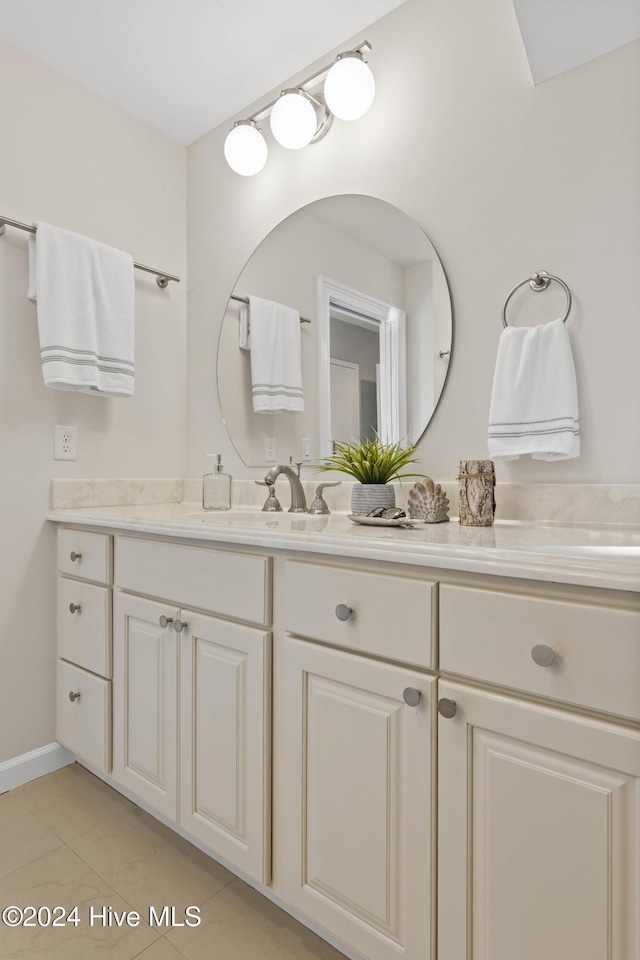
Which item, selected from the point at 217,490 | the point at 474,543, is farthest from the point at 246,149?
the point at 474,543

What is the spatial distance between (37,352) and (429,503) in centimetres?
133

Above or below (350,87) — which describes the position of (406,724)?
below

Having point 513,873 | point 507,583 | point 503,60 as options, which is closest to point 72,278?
point 503,60

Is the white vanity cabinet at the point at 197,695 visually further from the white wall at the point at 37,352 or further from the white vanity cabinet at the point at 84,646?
the white wall at the point at 37,352

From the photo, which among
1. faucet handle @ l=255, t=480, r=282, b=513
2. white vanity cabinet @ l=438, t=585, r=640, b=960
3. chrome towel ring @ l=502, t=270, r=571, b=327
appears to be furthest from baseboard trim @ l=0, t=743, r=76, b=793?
chrome towel ring @ l=502, t=270, r=571, b=327

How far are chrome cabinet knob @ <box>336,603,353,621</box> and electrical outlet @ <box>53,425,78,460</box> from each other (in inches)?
48.9

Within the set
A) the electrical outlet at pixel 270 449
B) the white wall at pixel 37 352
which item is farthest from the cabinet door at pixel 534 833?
the white wall at pixel 37 352

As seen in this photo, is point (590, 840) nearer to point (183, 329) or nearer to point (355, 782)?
point (355, 782)

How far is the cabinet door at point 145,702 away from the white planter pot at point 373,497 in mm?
536

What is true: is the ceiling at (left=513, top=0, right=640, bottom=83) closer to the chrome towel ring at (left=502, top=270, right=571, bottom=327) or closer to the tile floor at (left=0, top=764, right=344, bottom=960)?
the chrome towel ring at (left=502, top=270, right=571, bottom=327)

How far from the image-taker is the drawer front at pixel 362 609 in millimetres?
890

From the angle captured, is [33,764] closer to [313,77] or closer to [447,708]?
[447,708]

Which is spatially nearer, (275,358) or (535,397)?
(535,397)

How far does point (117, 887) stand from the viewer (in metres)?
1.28
